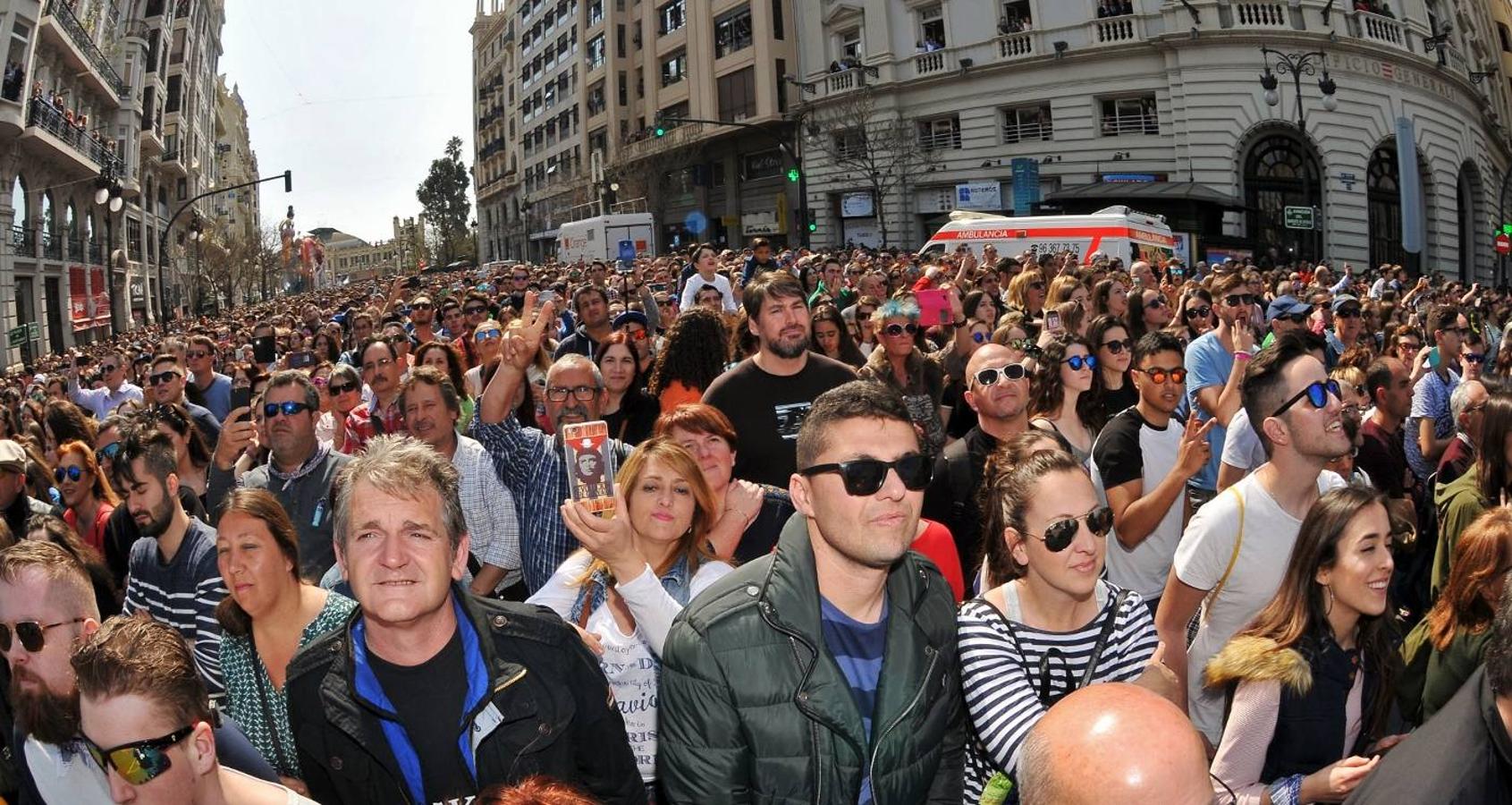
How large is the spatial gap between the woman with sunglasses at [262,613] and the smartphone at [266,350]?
1008 cm

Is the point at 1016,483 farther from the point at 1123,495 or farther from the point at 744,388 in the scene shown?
the point at 744,388

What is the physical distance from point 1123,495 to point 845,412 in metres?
2.28

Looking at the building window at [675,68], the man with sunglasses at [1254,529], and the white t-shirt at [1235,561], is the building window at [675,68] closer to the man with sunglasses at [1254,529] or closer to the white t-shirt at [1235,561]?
the man with sunglasses at [1254,529]

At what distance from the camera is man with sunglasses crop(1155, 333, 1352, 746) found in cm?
355

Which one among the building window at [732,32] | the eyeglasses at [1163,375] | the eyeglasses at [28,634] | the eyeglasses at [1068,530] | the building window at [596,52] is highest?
the building window at [596,52]

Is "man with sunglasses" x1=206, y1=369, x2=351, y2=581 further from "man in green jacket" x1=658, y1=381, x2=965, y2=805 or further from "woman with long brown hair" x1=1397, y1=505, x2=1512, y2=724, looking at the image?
"woman with long brown hair" x1=1397, y1=505, x2=1512, y2=724

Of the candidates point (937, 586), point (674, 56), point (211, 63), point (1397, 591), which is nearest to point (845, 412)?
point (937, 586)

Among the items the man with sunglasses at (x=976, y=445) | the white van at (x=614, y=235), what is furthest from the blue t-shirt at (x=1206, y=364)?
the white van at (x=614, y=235)

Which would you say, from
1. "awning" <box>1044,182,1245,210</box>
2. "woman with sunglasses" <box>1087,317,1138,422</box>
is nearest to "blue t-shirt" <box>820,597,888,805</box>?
"woman with sunglasses" <box>1087,317,1138,422</box>

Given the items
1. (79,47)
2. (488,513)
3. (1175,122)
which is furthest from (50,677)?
(79,47)

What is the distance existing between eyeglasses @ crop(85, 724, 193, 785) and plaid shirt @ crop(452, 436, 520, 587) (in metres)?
2.28

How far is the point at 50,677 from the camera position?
10.5 ft

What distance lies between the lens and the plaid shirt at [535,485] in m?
4.84

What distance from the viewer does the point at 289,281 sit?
128375mm
